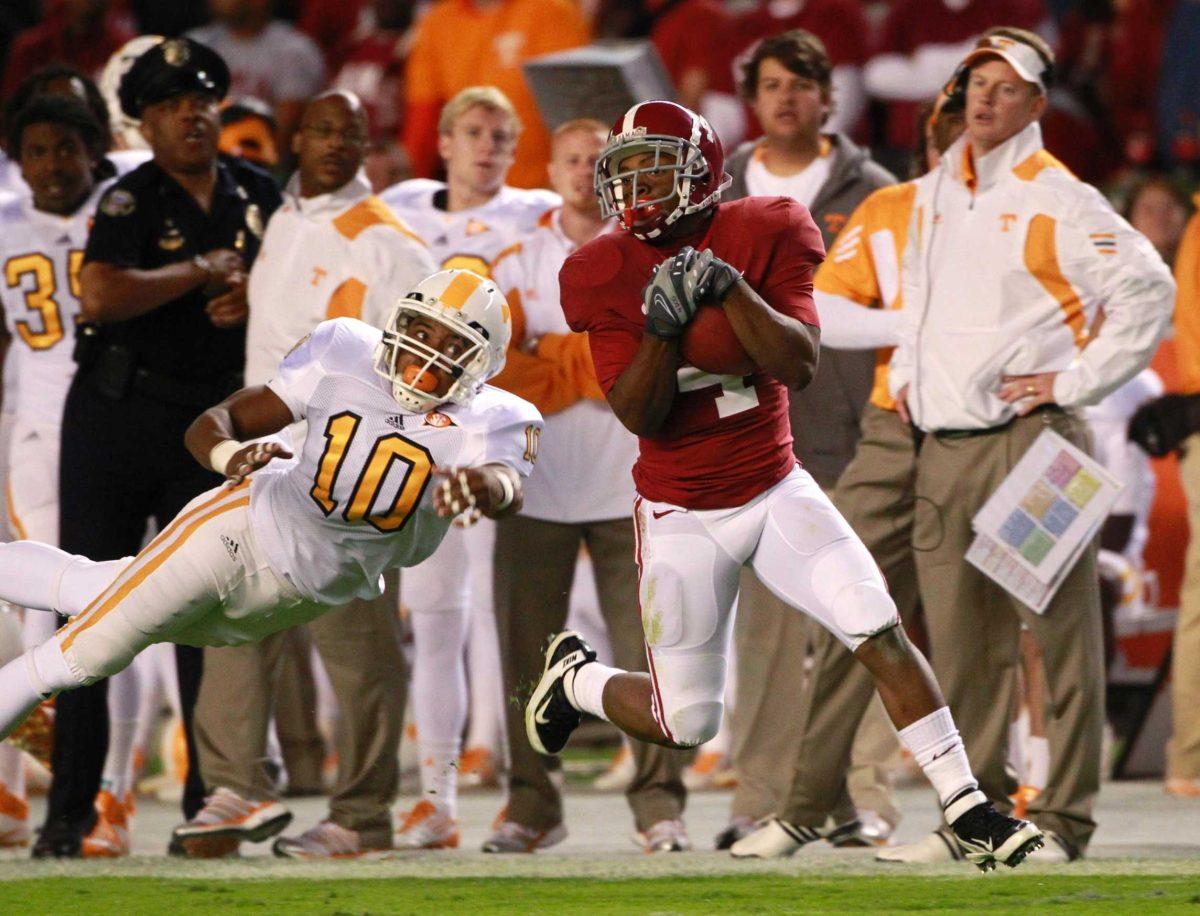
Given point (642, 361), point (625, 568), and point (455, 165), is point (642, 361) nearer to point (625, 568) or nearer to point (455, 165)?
point (625, 568)

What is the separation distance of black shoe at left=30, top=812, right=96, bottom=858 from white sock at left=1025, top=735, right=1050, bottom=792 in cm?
291

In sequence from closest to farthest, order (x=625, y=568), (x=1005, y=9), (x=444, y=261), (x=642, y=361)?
1. (x=642, y=361)
2. (x=625, y=568)
3. (x=444, y=261)
4. (x=1005, y=9)

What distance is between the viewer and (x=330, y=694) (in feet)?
28.0

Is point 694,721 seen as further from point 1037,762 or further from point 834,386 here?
point 1037,762

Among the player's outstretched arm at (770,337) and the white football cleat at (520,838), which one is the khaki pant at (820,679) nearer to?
the white football cleat at (520,838)

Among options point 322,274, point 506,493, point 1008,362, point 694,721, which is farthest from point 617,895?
point 322,274

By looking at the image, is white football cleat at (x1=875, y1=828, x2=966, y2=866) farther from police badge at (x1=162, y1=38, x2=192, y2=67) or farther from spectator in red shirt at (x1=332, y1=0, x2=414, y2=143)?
spectator in red shirt at (x1=332, y1=0, x2=414, y2=143)

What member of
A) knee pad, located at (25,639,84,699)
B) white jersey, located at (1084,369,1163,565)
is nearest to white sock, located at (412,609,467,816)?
knee pad, located at (25,639,84,699)

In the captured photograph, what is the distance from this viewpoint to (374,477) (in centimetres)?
516

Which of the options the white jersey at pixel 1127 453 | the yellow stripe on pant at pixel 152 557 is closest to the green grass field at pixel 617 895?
the yellow stripe on pant at pixel 152 557

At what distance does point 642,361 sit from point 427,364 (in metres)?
0.63

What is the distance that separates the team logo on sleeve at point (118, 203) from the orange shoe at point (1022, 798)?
2.99 meters

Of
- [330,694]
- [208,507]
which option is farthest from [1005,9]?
[208,507]

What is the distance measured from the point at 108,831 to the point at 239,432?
163 centimetres
